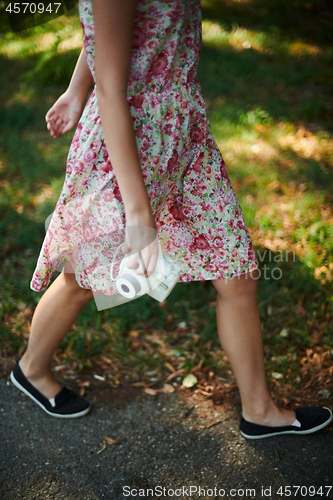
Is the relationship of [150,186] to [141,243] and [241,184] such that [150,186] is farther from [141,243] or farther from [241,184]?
[241,184]

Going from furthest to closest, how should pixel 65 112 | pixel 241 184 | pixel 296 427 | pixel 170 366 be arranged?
pixel 241 184 < pixel 170 366 < pixel 296 427 < pixel 65 112

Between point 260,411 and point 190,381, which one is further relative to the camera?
point 190,381

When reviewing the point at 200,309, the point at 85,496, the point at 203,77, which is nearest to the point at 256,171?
the point at 200,309

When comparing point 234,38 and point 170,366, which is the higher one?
point 234,38

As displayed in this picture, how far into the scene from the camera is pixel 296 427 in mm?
1879

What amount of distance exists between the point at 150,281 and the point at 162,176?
15.7 inches

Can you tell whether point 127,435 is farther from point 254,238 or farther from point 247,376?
point 254,238

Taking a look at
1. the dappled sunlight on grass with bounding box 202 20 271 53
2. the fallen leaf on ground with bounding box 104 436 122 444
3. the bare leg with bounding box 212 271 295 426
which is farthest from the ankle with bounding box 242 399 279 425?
the dappled sunlight on grass with bounding box 202 20 271 53

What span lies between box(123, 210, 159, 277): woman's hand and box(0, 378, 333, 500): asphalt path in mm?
998

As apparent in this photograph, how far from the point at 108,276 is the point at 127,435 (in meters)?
0.86

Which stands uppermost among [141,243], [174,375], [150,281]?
[141,243]

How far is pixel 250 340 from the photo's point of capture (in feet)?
5.66

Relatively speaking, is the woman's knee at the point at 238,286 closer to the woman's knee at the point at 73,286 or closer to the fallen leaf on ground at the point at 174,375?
the woman's knee at the point at 73,286

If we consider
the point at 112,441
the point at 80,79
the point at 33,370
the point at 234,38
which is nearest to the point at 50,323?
the point at 33,370
